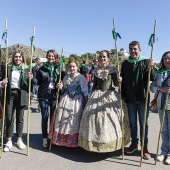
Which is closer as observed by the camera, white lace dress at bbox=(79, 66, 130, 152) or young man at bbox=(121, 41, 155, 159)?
white lace dress at bbox=(79, 66, 130, 152)

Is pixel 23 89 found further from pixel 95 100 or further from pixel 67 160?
pixel 67 160

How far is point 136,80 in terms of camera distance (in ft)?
12.6

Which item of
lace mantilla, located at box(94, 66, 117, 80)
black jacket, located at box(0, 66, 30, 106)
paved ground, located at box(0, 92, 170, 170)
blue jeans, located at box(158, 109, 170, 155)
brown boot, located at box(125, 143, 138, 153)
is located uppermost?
lace mantilla, located at box(94, 66, 117, 80)

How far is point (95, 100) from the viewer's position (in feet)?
12.9

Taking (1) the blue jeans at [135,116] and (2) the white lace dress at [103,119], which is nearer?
(2) the white lace dress at [103,119]

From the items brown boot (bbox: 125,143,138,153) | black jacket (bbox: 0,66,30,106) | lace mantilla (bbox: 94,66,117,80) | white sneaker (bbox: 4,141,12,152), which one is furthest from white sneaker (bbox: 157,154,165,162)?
white sneaker (bbox: 4,141,12,152)

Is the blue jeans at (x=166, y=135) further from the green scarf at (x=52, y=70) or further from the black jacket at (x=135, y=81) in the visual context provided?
the green scarf at (x=52, y=70)

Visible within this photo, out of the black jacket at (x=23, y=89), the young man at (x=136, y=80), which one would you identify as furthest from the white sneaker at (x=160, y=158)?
the black jacket at (x=23, y=89)

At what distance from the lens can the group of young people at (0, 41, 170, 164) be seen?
3.69m

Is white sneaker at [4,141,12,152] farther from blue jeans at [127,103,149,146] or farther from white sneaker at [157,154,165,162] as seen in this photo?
white sneaker at [157,154,165,162]

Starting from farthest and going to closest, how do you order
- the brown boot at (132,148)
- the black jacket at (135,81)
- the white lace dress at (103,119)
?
the brown boot at (132,148)
the black jacket at (135,81)
the white lace dress at (103,119)

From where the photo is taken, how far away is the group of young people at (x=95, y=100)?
12.1 ft

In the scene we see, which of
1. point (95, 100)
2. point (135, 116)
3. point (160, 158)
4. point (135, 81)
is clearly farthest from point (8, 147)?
point (160, 158)

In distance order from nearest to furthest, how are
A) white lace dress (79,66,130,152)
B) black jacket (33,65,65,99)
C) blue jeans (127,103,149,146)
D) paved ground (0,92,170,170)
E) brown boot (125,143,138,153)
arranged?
paved ground (0,92,170,170), white lace dress (79,66,130,152), blue jeans (127,103,149,146), brown boot (125,143,138,153), black jacket (33,65,65,99)
